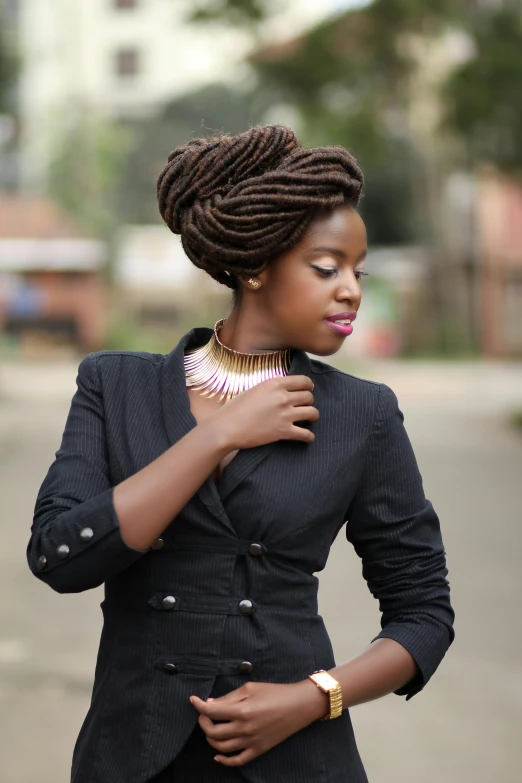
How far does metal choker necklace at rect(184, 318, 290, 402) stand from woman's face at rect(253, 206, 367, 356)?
7 centimetres

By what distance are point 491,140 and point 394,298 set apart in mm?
21058

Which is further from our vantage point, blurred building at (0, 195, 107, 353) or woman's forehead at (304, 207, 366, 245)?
blurred building at (0, 195, 107, 353)

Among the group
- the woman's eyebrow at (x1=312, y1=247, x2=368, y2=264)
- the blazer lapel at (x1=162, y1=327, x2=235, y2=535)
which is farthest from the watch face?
the woman's eyebrow at (x1=312, y1=247, x2=368, y2=264)

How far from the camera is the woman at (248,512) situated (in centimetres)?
175

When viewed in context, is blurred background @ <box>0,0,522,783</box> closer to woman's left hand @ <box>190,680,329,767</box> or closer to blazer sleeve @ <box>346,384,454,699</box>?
blazer sleeve @ <box>346,384,454,699</box>

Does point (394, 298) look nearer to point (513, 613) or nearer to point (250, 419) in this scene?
point (513, 613)

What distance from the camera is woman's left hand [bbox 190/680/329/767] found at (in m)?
1.72

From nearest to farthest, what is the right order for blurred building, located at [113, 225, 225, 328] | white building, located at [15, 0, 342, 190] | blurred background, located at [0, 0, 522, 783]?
blurred background, located at [0, 0, 522, 783]
blurred building, located at [113, 225, 225, 328]
white building, located at [15, 0, 342, 190]

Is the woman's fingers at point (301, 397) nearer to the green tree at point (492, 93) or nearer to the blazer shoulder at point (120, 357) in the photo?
the blazer shoulder at point (120, 357)

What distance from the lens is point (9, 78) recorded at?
60.0 ft

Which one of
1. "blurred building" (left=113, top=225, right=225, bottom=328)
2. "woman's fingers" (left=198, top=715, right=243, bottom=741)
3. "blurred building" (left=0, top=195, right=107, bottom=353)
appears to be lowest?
"woman's fingers" (left=198, top=715, right=243, bottom=741)

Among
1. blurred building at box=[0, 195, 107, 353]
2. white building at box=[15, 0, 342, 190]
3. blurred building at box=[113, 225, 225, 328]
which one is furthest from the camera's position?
white building at box=[15, 0, 342, 190]

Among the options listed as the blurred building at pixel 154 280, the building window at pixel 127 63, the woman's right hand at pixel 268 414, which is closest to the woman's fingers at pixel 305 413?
the woman's right hand at pixel 268 414

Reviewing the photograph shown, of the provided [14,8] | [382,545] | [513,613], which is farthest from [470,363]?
[14,8]
